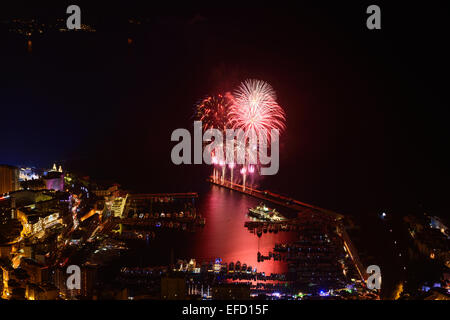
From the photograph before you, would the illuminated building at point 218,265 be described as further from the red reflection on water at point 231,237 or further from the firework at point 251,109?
the firework at point 251,109

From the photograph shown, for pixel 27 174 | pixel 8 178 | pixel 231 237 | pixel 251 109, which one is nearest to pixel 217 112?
pixel 251 109

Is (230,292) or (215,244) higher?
(215,244)

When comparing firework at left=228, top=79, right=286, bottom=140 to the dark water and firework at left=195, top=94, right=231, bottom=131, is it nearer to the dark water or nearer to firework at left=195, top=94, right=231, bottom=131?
firework at left=195, top=94, right=231, bottom=131

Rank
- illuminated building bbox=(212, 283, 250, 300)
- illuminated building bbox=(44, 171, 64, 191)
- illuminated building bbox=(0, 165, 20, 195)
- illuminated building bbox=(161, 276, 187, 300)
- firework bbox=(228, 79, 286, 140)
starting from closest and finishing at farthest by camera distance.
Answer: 1. illuminated building bbox=(212, 283, 250, 300)
2. illuminated building bbox=(161, 276, 187, 300)
3. illuminated building bbox=(0, 165, 20, 195)
4. illuminated building bbox=(44, 171, 64, 191)
5. firework bbox=(228, 79, 286, 140)

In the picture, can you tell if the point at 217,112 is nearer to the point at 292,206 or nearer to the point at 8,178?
the point at 292,206

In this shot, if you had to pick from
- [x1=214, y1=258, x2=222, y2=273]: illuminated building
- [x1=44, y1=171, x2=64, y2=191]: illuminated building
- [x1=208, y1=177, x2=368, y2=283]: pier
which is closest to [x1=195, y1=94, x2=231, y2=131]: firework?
[x1=208, y1=177, x2=368, y2=283]: pier

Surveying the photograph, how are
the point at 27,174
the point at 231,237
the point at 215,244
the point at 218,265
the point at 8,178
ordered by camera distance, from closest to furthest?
1. the point at 218,265
2. the point at 215,244
3. the point at 231,237
4. the point at 8,178
5. the point at 27,174
